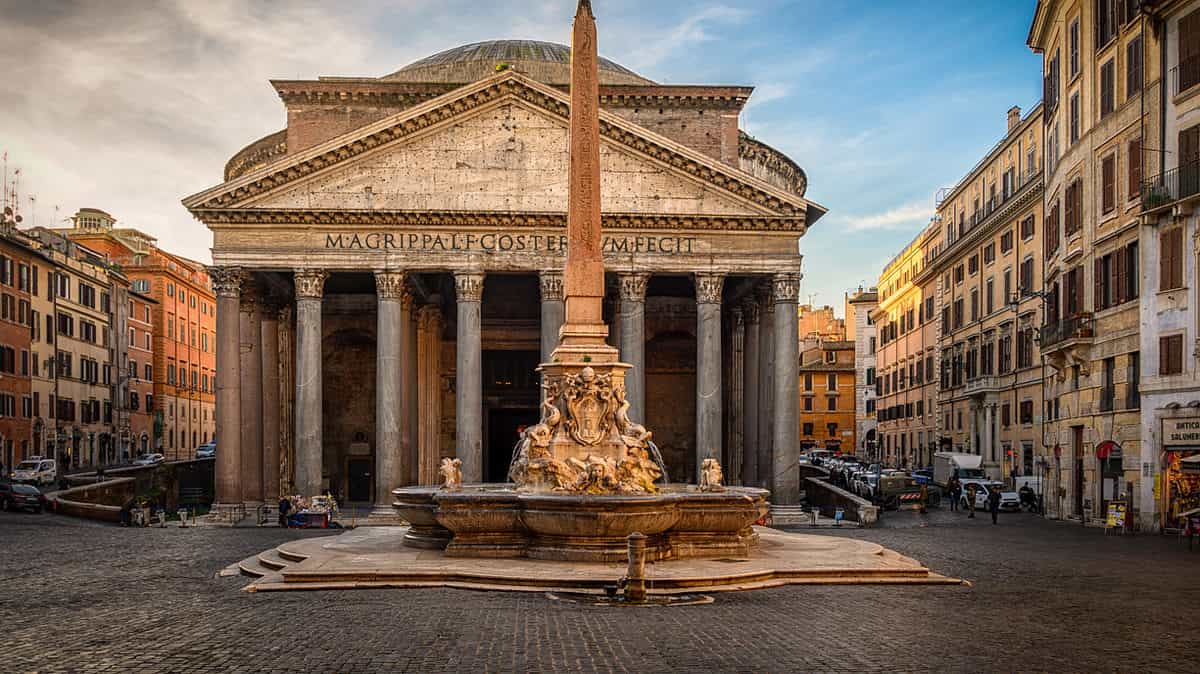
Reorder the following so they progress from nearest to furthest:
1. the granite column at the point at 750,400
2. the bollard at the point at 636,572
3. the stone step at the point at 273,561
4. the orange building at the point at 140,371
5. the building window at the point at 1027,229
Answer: the bollard at the point at 636,572 < the stone step at the point at 273,561 < the granite column at the point at 750,400 < the building window at the point at 1027,229 < the orange building at the point at 140,371

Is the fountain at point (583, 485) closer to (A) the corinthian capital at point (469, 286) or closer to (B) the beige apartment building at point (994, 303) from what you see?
(A) the corinthian capital at point (469, 286)

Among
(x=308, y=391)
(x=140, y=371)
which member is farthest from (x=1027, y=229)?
(x=140, y=371)

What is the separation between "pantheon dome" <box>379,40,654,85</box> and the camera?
174 feet

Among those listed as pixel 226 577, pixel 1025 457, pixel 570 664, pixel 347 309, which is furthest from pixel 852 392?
pixel 570 664

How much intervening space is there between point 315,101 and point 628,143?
14.1m

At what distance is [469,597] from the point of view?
16.2 m

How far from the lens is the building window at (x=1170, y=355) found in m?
30.2

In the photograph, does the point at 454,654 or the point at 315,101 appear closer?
the point at 454,654

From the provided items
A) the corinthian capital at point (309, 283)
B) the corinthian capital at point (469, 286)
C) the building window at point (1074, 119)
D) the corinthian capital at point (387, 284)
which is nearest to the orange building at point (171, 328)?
the corinthian capital at point (309, 283)

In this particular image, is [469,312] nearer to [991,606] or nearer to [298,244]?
[298,244]

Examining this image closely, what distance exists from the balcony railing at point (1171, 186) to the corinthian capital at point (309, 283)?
22.9 m

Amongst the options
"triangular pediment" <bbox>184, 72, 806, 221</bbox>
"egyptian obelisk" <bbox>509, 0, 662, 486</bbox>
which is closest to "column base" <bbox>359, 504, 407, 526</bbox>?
"triangular pediment" <bbox>184, 72, 806, 221</bbox>

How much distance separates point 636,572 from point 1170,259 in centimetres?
2031

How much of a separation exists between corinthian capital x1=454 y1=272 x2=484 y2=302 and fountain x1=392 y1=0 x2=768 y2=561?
17311 millimetres
